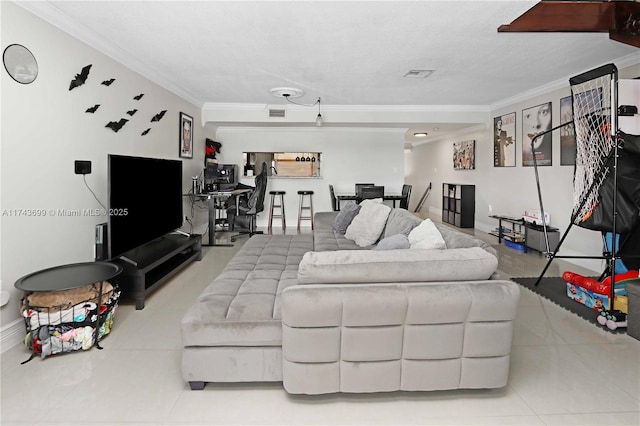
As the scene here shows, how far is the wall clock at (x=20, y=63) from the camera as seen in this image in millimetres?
2398

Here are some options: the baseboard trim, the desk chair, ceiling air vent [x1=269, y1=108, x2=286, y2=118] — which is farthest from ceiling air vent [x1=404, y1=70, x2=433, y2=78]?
the baseboard trim

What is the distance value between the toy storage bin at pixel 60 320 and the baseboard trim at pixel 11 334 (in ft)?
0.51

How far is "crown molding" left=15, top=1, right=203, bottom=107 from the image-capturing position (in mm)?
2658

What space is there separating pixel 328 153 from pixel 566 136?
14.7 ft

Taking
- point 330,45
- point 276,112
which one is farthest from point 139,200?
point 276,112

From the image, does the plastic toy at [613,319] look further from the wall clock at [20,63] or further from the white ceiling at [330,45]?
the wall clock at [20,63]

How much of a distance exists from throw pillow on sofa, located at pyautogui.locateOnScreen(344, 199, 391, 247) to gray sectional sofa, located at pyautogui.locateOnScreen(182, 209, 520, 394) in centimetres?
177

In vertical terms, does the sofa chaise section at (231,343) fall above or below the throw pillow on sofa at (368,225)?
below

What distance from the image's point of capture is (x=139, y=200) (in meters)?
3.50

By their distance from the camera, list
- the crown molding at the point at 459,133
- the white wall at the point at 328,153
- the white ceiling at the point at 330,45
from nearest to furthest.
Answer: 1. the white ceiling at the point at 330,45
2. the crown molding at the point at 459,133
3. the white wall at the point at 328,153

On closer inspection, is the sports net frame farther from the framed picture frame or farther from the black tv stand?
the framed picture frame

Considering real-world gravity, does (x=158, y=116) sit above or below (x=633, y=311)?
above

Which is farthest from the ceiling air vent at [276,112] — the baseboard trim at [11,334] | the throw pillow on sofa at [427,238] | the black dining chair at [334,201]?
the baseboard trim at [11,334]

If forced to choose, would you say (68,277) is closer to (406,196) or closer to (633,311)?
(633,311)
